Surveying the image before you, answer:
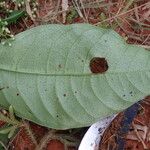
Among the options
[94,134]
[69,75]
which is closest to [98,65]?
[69,75]

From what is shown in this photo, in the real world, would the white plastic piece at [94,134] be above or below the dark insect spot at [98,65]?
below

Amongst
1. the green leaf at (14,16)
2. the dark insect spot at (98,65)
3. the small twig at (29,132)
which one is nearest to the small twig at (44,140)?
the small twig at (29,132)

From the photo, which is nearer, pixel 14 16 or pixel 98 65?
pixel 98 65

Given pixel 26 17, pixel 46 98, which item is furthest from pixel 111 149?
pixel 26 17

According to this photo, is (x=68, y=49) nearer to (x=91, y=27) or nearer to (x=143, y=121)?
(x=91, y=27)

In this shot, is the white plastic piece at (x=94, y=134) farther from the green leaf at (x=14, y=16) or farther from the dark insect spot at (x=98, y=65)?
the green leaf at (x=14, y=16)

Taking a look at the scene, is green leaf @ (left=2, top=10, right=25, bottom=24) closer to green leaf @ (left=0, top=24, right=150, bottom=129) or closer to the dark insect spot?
green leaf @ (left=0, top=24, right=150, bottom=129)

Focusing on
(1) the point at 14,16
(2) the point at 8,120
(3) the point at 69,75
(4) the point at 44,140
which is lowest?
(4) the point at 44,140

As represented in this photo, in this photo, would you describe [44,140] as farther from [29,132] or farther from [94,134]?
[94,134]

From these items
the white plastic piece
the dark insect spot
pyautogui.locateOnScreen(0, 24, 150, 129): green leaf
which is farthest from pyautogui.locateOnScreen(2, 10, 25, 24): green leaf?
the white plastic piece
